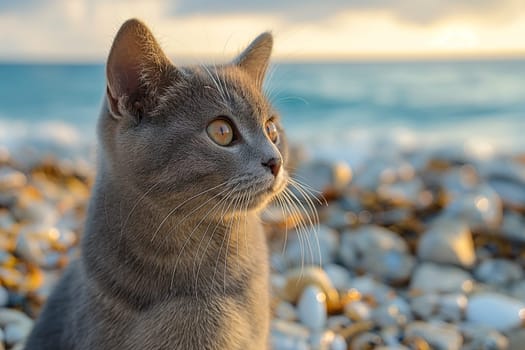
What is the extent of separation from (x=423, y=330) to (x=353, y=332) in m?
0.30

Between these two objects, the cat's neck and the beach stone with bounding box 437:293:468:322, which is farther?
the beach stone with bounding box 437:293:468:322

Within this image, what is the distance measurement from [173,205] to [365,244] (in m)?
2.16

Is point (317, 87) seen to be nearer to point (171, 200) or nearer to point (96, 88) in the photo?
point (96, 88)

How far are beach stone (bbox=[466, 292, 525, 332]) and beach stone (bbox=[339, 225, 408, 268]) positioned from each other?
651 mm

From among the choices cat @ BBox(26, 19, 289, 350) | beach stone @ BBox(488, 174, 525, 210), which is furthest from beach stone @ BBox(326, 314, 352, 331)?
beach stone @ BBox(488, 174, 525, 210)

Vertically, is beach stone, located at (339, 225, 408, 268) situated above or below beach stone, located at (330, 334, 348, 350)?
above

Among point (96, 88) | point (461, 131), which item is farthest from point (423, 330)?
point (96, 88)

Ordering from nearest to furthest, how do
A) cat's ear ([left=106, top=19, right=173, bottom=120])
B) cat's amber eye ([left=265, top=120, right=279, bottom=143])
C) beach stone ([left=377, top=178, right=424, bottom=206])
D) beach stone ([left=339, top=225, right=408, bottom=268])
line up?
cat's ear ([left=106, top=19, right=173, bottom=120]) → cat's amber eye ([left=265, top=120, right=279, bottom=143]) → beach stone ([left=339, top=225, right=408, bottom=268]) → beach stone ([left=377, top=178, right=424, bottom=206])

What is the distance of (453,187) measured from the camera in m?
4.89

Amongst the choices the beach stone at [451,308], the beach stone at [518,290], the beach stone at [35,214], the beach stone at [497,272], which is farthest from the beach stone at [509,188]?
the beach stone at [35,214]

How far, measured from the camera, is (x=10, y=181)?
13.8 ft

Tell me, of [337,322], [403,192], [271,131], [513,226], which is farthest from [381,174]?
[271,131]

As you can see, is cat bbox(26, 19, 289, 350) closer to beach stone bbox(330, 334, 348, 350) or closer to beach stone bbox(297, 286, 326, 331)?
beach stone bbox(330, 334, 348, 350)

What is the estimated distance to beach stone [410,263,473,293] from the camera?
3.37m
